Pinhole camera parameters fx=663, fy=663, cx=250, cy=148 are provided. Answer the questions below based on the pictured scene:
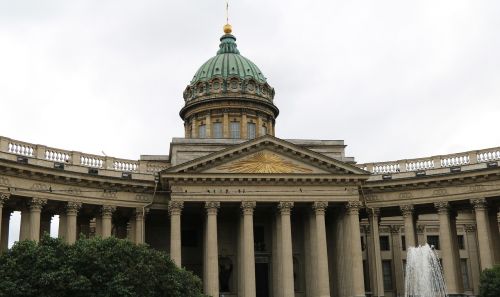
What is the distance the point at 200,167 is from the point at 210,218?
4.05 metres

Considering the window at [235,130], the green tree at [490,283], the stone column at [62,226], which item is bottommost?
the green tree at [490,283]

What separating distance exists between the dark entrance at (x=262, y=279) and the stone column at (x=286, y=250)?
5339 millimetres

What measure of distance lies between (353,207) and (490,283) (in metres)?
12.0

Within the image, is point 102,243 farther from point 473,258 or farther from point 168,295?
point 473,258

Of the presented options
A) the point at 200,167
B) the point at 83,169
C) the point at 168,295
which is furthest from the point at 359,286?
the point at 83,169

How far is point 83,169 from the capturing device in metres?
51.2

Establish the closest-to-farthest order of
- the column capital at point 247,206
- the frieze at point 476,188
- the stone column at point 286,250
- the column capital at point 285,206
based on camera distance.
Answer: the stone column at point 286,250
the column capital at point 247,206
the column capital at point 285,206
the frieze at point 476,188

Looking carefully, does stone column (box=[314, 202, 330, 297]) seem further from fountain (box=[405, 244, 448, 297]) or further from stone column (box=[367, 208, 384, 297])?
fountain (box=[405, 244, 448, 297])

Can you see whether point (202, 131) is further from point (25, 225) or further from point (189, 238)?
point (25, 225)

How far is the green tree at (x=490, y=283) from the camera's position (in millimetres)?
45531

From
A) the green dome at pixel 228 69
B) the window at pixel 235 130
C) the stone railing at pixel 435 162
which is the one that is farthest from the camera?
the green dome at pixel 228 69

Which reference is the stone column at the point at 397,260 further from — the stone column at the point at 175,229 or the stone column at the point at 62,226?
the stone column at the point at 62,226

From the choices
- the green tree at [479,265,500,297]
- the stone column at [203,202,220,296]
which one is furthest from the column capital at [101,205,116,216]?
the green tree at [479,265,500,297]

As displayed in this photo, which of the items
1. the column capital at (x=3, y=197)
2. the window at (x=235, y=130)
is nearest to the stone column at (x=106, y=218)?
the column capital at (x=3, y=197)
